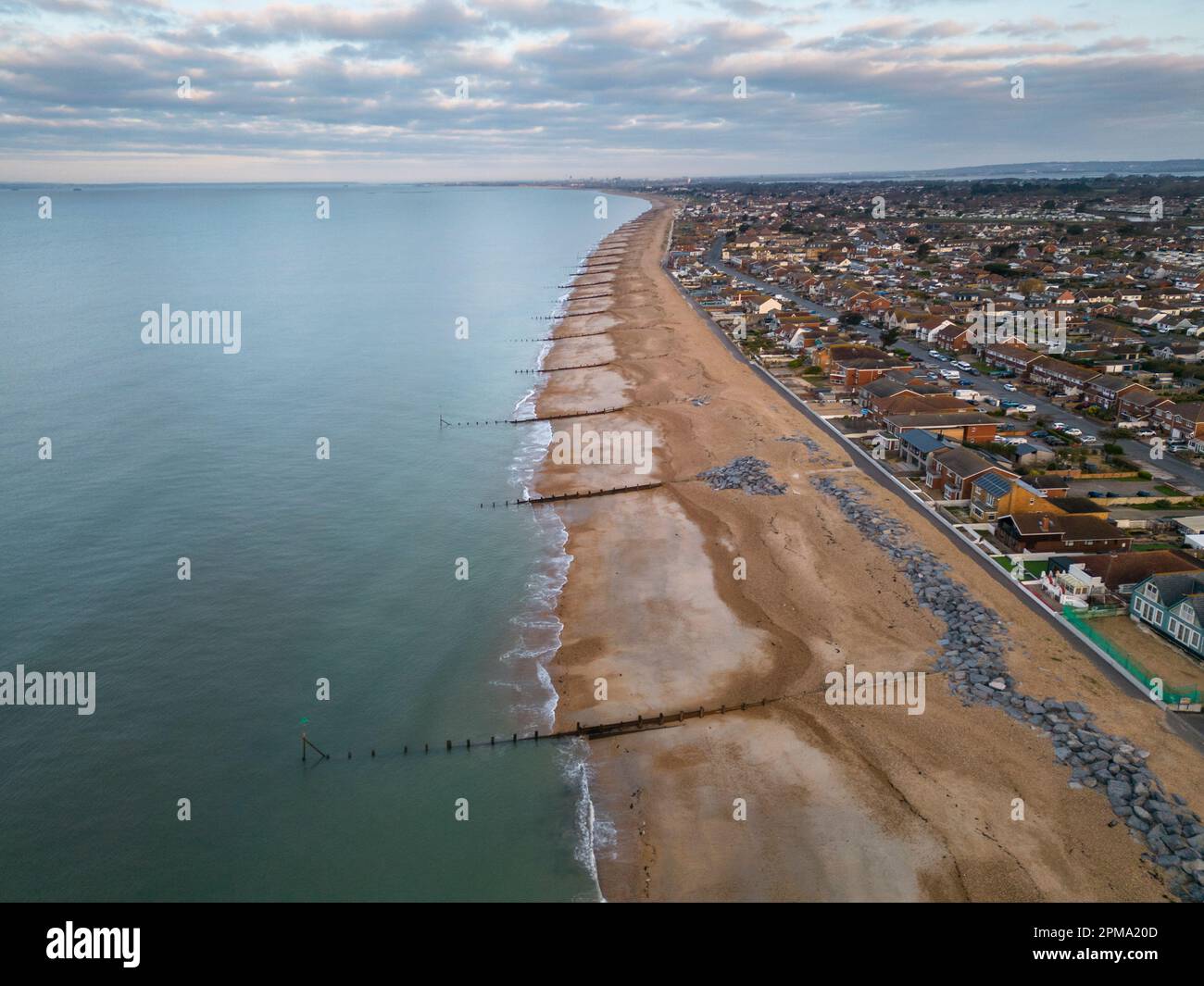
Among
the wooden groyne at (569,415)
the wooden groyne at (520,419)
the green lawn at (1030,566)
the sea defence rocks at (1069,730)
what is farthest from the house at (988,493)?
the wooden groyne at (520,419)

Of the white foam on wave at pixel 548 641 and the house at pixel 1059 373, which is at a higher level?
the house at pixel 1059 373

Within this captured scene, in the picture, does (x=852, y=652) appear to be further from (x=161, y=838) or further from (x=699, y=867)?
(x=161, y=838)

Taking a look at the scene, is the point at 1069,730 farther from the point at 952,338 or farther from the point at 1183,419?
the point at 952,338

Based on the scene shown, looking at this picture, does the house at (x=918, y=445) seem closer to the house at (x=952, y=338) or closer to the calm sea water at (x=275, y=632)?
the calm sea water at (x=275, y=632)

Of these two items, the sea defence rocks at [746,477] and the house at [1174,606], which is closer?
the house at [1174,606]

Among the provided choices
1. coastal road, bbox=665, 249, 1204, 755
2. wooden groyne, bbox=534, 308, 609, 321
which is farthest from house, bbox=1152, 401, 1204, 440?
wooden groyne, bbox=534, 308, 609, 321

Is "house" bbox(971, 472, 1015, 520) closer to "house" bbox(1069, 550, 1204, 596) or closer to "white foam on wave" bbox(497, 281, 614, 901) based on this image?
"house" bbox(1069, 550, 1204, 596)
